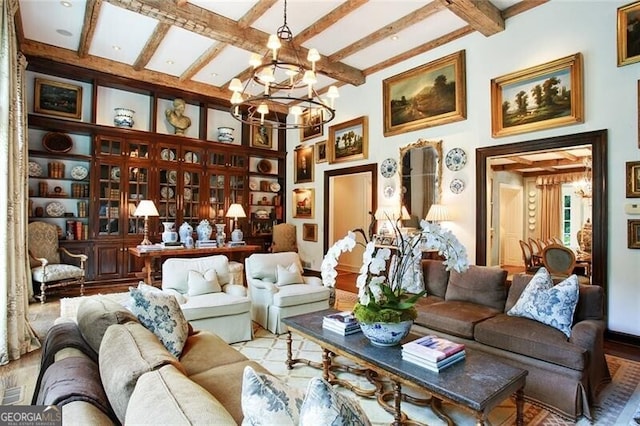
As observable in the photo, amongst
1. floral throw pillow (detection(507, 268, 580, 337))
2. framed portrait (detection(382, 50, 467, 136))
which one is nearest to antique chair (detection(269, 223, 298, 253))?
framed portrait (detection(382, 50, 467, 136))

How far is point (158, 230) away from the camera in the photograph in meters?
6.39

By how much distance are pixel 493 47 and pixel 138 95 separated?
20.0ft

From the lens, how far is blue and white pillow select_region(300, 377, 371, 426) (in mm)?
824

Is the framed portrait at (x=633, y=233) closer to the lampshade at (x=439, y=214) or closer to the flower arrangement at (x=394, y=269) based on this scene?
the lampshade at (x=439, y=214)

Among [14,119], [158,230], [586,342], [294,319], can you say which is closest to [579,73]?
[586,342]

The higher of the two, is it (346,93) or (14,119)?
(346,93)

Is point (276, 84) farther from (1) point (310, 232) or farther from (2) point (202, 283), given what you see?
(1) point (310, 232)

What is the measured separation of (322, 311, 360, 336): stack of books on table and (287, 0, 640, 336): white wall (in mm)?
2976

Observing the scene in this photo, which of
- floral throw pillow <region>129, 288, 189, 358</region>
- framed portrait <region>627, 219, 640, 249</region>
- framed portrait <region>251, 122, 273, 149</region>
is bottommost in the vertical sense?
floral throw pillow <region>129, 288, 189, 358</region>

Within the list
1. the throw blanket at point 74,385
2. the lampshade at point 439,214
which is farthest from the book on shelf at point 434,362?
the lampshade at point 439,214

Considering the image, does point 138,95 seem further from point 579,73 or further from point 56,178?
point 579,73

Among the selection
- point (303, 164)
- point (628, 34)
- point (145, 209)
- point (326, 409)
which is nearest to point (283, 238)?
point (303, 164)

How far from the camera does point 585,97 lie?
3844 mm

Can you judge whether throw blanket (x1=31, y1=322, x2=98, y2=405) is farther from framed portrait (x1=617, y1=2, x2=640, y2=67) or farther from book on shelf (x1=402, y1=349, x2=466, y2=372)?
framed portrait (x1=617, y1=2, x2=640, y2=67)
